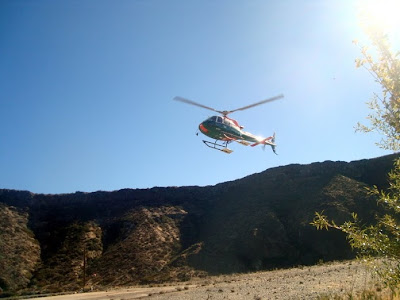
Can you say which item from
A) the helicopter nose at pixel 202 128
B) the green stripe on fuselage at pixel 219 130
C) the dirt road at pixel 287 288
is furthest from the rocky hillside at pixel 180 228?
the helicopter nose at pixel 202 128

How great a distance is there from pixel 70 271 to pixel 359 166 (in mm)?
63431

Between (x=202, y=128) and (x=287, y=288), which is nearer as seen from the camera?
(x=287, y=288)

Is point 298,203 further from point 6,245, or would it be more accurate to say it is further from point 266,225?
point 6,245

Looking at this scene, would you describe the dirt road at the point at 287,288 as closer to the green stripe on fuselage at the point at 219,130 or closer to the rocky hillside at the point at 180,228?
the green stripe on fuselage at the point at 219,130

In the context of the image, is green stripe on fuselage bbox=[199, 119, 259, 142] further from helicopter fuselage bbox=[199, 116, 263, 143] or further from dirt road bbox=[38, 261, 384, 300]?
dirt road bbox=[38, 261, 384, 300]

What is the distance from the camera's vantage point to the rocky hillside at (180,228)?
55.1 meters

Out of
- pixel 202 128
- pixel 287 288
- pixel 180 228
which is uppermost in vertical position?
pixel 202 128

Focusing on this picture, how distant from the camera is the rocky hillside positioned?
55.1 meters

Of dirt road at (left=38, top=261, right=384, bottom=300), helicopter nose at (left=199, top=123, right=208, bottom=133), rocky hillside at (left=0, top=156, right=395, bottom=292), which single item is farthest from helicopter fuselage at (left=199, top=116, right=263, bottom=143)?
rocky hillside at (left=0, top=156, right=395, bottom=292)

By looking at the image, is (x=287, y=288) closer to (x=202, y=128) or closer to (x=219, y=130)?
(x=219, y=130)

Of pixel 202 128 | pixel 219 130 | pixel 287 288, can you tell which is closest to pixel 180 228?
pixel 202 128

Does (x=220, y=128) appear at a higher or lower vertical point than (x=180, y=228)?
higher

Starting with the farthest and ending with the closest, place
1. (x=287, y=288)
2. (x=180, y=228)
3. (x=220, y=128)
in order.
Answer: (x=180, y=228) < (x=220, y=128) < (x=287, y=288)

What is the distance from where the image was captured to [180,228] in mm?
72250
